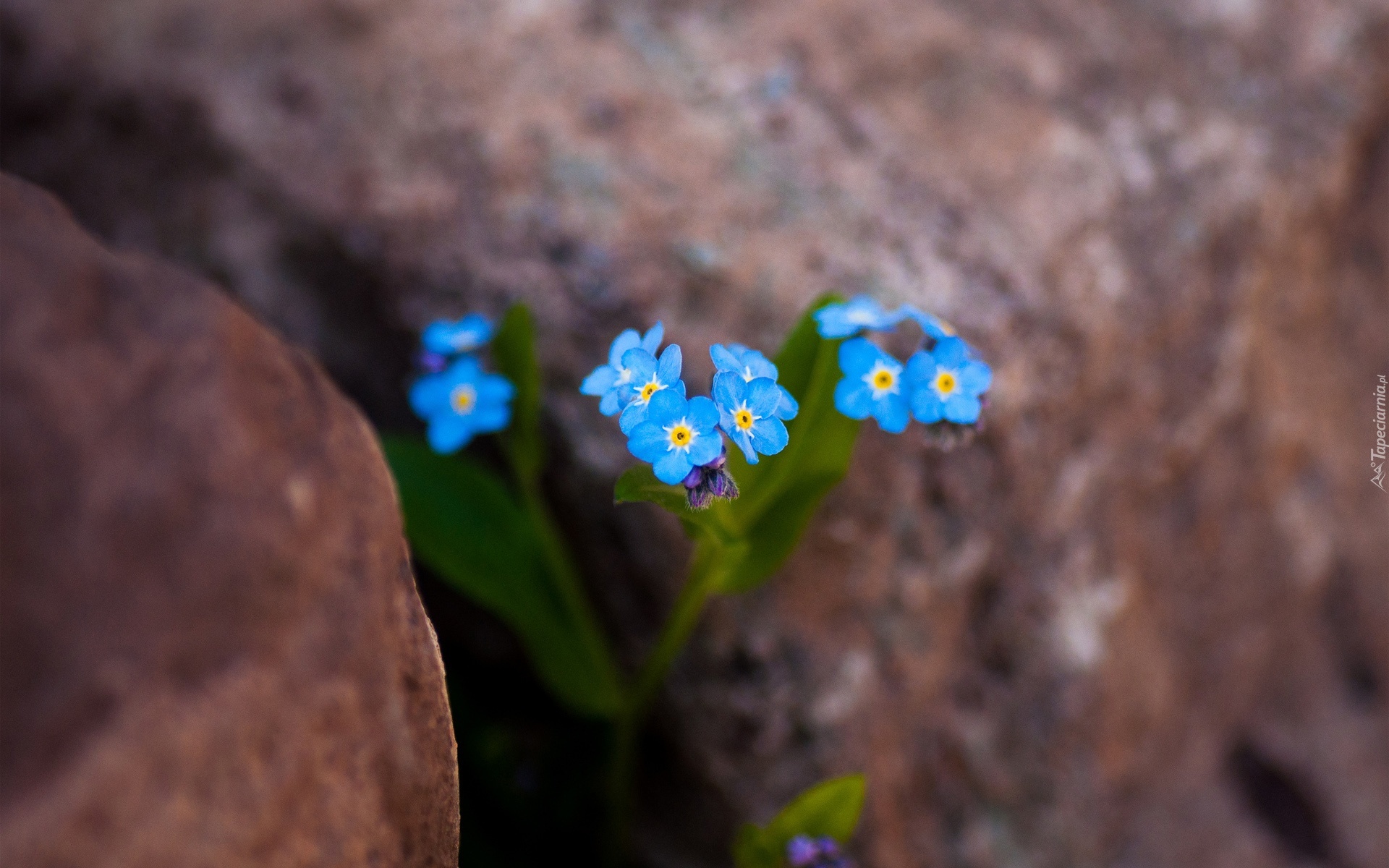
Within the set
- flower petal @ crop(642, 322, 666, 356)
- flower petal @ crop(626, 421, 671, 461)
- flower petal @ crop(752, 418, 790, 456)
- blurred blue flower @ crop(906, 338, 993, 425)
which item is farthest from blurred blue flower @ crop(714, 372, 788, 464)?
blurred blue flower @ crop(906, 338, 993, 425)

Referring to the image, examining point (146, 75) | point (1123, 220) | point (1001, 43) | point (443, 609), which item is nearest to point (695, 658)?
point (443, 609)

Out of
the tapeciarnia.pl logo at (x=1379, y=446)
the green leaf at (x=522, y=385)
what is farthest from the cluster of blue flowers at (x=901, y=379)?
the tapeciarnia.pl logo at (x=1379, y=446)

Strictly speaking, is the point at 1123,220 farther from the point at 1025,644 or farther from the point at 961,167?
the point at 1025,644

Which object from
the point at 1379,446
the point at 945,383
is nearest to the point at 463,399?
the point at 945,383

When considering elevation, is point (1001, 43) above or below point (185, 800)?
above

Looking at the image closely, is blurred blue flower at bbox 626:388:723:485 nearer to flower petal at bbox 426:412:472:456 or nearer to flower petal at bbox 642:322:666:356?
flower petal at bbox 642:322:666:356

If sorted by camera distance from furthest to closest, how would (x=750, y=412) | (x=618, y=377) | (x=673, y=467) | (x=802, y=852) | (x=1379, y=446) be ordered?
1. (x=1379, y=446)
2. (x=802, y=852)
3. (x=618, y=377)
4. (x=750, y=412)
5. (x=673, y=467)

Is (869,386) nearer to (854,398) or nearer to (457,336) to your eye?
(854,398)
